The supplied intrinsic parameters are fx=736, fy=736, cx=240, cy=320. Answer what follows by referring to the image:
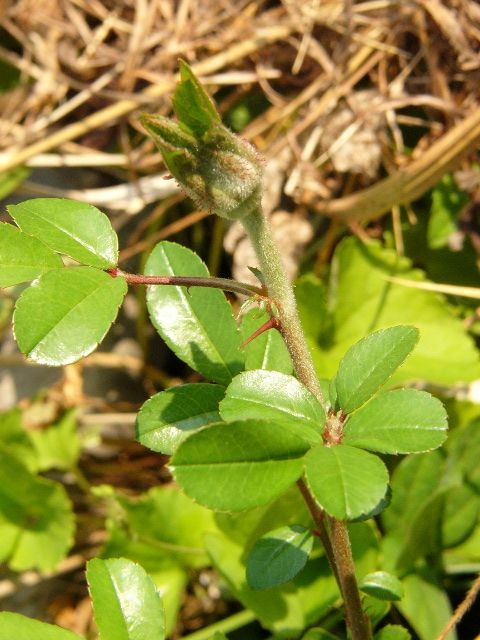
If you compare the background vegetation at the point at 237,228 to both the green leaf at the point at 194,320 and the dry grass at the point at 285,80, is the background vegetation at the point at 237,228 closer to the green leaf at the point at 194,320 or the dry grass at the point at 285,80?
the dry grass at the point at 285,80

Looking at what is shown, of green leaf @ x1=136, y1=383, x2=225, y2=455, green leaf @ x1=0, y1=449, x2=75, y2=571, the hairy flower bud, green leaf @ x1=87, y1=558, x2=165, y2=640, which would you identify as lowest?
green leaf @ x1=0, y1=449, x2=75, y2=571

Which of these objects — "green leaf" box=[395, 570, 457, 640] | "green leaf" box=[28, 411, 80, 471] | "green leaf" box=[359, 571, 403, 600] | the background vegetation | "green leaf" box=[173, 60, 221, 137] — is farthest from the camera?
"green leaf" box=[28, 411, 80, 471]

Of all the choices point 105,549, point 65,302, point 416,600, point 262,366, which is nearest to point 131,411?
point 105,549

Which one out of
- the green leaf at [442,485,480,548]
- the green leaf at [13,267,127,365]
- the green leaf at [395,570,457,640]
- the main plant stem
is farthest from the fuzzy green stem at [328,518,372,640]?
the green leaf at [442,485,480,548]

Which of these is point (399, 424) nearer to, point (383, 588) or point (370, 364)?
point (370, 364)

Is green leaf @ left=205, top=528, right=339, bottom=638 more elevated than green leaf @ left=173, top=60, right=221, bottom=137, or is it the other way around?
green leaf @ left=173, top=60, right=221, bottom=137

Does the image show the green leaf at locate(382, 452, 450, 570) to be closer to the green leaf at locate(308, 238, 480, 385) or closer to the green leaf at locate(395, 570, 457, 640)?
the green leaf at locate(395, 570, 457, 640)
